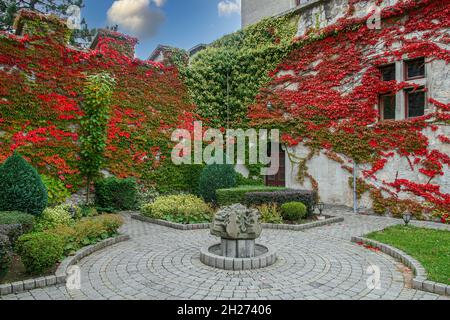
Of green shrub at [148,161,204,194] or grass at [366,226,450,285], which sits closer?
grass at [366,226,450,285]

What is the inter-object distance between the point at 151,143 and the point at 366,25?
361 inches

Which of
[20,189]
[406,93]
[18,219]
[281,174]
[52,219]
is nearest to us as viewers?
[18,219]

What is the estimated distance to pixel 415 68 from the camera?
1084 cm

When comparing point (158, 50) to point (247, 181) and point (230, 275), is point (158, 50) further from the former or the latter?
point (230, 275)

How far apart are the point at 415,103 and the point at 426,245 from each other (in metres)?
5.94

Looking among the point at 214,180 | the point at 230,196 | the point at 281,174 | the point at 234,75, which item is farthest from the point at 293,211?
the point at 234,75

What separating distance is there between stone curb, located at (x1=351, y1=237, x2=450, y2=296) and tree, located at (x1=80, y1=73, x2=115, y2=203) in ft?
27.7

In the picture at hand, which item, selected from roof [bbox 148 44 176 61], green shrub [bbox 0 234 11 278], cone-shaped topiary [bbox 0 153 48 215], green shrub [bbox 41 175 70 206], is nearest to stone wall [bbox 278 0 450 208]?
roof [bbox 148 44 176 61]

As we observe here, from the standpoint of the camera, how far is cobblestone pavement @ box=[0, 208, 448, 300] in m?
4.46

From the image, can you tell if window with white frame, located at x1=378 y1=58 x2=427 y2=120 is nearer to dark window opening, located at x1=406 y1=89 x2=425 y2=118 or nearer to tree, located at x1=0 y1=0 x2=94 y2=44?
→ dark window opening, located at x1=406 y1=89 x2=425 y2=118

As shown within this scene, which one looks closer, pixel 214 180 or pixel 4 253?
pixel 4 253

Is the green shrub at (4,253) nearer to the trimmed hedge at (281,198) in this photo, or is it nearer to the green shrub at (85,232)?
the green shrub at (85,232)

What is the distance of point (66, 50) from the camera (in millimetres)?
11719

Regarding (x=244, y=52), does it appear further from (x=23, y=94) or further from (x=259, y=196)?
(x=23, y=94)
